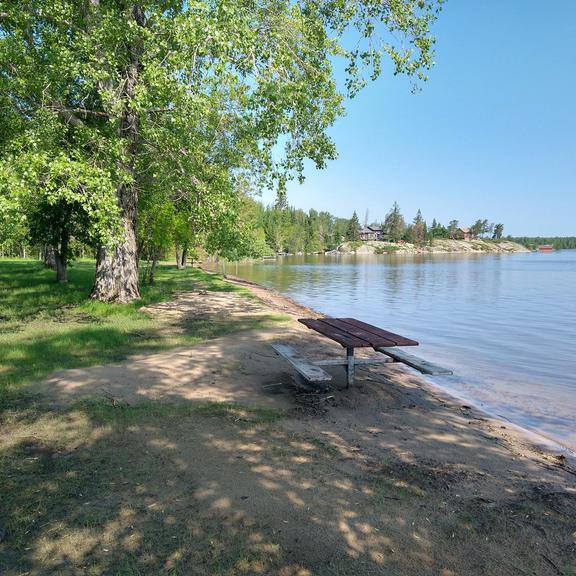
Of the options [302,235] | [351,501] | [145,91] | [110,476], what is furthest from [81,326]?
[302,235]

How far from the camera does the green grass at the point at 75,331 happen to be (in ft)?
28.0

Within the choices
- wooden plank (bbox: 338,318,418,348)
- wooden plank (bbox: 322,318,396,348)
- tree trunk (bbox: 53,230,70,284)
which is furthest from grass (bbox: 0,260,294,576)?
tree trunk (bbox: 53,230,70,284)

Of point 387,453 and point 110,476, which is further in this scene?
point 387,453

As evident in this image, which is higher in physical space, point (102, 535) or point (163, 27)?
point (163, 27)

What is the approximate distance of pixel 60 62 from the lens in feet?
36.1

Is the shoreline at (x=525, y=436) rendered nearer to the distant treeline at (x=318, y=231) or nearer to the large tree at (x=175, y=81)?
the large tree at (x=175, y=81)

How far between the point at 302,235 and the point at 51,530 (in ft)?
524

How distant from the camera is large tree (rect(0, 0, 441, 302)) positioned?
1070 cm

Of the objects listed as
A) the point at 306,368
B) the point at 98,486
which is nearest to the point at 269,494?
the point at 98,486

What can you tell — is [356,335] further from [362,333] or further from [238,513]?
[238,513]

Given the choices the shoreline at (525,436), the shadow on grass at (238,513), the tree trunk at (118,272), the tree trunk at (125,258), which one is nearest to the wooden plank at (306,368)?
the shadow on grass at (238,513)

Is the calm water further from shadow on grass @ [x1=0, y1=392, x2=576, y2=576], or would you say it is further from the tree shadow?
shadow on grass @ [x1=0, y1=392, x2=576, y2=576]

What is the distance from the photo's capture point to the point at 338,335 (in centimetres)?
762

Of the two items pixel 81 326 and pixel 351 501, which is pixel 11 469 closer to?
pixel 351 501
